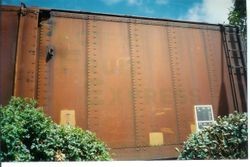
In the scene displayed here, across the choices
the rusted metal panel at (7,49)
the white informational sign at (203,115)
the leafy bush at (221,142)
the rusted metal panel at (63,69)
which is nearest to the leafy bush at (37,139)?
the rusted metal panel at (7,49)

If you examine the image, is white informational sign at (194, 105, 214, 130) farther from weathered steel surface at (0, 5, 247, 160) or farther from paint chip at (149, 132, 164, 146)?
paint chip at (149, 132, 164, 146)

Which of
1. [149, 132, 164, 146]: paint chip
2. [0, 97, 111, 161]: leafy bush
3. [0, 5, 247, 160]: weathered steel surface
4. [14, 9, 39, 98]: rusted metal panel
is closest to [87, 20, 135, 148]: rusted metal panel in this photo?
[0, 5, 247, 160]: weathered steel surface

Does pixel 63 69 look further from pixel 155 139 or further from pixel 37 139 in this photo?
pixel 155 139

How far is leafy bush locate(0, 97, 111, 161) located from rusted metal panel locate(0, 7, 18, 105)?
0.28 meters

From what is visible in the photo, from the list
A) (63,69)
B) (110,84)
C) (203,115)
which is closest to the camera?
(63,69)

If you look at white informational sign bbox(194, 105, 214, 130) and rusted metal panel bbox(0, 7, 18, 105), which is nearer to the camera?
rusted metal panel bbox(0, 7, 18, 105)

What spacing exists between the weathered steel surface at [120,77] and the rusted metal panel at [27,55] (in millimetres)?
14

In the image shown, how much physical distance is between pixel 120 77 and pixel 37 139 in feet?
6.19

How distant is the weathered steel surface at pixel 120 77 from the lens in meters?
4.50

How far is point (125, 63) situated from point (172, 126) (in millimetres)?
1376

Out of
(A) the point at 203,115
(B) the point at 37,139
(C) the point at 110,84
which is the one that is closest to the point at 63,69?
(C) the point at 110,84

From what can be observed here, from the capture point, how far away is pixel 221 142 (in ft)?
11.6

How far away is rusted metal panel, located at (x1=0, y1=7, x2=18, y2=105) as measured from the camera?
13.6 feet

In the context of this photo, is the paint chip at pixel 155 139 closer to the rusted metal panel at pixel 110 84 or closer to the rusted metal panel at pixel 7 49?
the rusted metal panel at pixel 110 84
